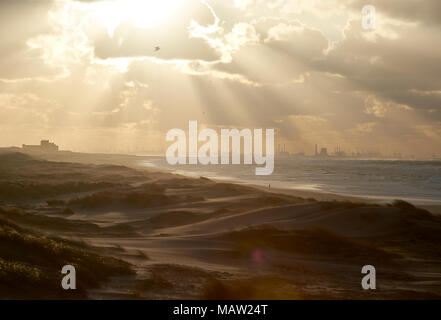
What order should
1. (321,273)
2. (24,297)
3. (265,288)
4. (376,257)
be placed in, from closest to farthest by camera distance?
(24,297)
(265,288)
(321,273)
(376,257)

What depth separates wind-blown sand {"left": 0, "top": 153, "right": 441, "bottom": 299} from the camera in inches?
385

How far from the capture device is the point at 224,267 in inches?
498

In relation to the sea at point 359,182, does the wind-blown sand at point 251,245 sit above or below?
below

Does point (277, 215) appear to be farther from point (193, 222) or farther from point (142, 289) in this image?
point (142, 289)

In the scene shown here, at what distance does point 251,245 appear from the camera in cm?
1627

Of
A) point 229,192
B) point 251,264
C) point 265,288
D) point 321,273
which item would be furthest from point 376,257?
point 229,192

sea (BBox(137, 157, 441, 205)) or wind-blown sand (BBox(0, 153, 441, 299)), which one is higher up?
sea (BBox(137, 157, 441, 205))

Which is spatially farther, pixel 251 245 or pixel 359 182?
pixel 359 182

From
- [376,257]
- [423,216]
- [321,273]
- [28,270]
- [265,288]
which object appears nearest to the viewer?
Result: [28,270]

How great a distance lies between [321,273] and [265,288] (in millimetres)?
3177

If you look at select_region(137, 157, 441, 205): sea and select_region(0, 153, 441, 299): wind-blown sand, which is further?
select_region(137, 157, 441, 205): sea

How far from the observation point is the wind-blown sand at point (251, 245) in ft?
32.1

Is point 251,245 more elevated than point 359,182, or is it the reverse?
point 359,182

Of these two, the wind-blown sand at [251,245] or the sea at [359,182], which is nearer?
the wind-blown sand at [251,245]
